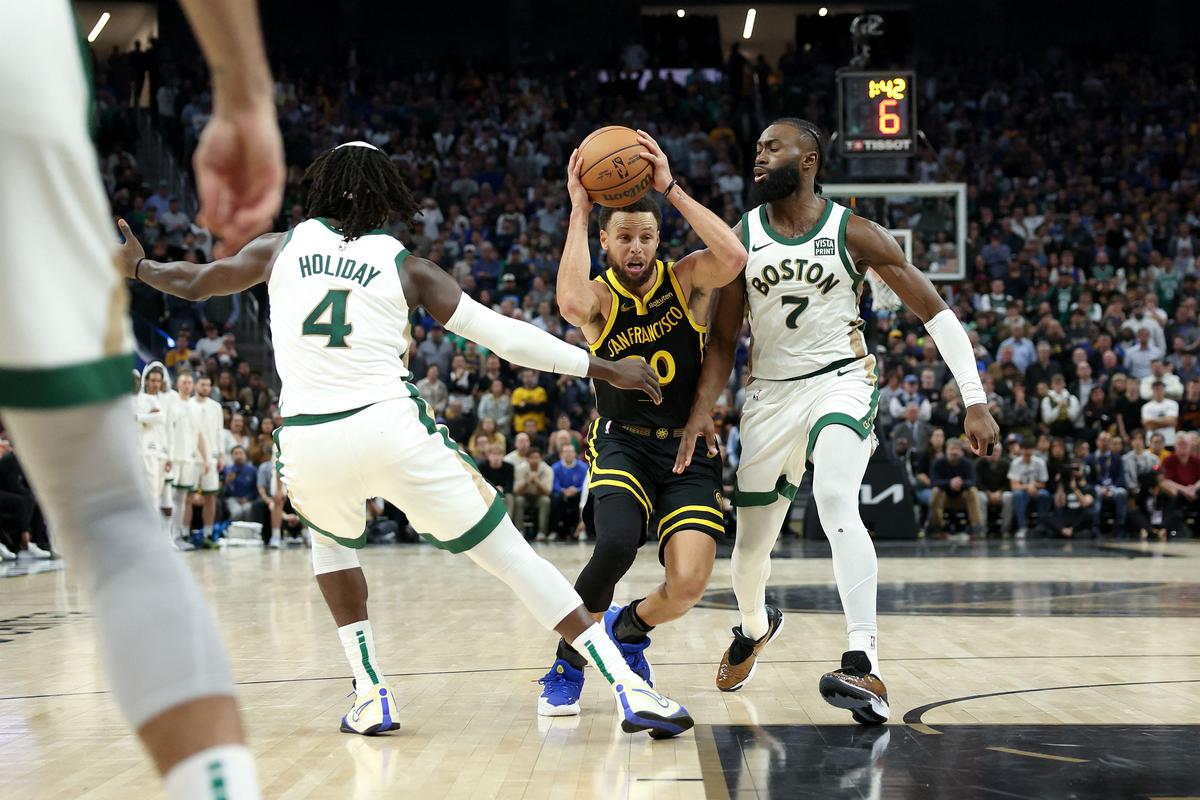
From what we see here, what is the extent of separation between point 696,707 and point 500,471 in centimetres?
1079

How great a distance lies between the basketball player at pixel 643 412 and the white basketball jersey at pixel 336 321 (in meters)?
0.84

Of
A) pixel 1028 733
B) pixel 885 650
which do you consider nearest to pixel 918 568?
pixel 885 650

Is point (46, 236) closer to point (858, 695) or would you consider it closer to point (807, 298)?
point (858, 695)

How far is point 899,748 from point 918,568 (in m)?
7.33

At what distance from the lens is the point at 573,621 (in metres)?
4.03

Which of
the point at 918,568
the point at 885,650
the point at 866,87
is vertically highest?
the point at 866,87

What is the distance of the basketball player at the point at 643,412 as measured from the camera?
4.58 m

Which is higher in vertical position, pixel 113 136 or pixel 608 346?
pixel 113 136

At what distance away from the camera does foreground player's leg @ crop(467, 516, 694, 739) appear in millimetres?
3932

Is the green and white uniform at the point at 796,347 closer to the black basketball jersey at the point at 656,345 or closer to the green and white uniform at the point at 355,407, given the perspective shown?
the black basketball jersey at the point at 656,345

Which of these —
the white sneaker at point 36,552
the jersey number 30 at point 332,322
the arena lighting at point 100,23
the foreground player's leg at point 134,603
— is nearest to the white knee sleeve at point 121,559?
the foreground player's leg at point 134,603

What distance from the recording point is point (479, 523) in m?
3.94

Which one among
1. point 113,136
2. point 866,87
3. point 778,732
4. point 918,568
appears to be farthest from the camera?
point 113,136

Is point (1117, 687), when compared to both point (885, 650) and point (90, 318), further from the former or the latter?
point (90, 318)
